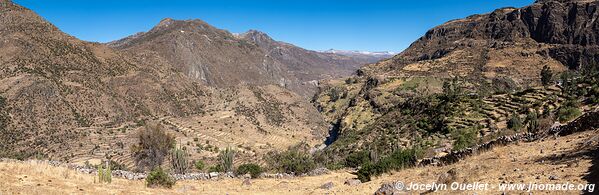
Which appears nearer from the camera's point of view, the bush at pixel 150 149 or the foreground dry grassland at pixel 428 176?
the foreground dry grassland at pixel 428 176

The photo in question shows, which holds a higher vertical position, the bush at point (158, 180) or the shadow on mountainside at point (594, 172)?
the shadow on mountainside at point (594, 172)

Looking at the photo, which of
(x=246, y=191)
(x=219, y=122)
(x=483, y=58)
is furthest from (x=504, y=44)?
(x=246, y=191)

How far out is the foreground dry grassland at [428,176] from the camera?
11.1m

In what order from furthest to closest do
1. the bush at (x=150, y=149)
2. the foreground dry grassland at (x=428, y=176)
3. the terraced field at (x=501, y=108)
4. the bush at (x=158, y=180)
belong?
the terraced field at (x=501, y=108), the bush at (x=150, y=149), the bush at (x=158, y=180), the foreground dry grassland at (x=428, y=176)

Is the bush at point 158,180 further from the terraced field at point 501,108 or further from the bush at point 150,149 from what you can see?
the terraced field at point 501,108

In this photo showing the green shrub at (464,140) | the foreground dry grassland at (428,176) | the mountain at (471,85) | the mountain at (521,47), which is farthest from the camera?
the mountain at (521,47)

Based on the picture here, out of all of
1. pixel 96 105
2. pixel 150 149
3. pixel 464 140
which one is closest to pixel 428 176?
pixel 464 140

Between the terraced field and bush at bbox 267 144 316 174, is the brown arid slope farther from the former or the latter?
the terraced field

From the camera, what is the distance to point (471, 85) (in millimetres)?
100188

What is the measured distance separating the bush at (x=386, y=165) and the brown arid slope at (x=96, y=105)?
46.3m

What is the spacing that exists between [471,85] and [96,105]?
89356 millimetres

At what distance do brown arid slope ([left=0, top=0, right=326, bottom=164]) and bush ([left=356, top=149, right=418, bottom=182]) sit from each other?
152 feet

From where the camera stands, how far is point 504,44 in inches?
5930

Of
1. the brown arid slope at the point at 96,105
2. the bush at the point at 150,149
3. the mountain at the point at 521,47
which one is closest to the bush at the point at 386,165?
the bush at the point at 150,149
